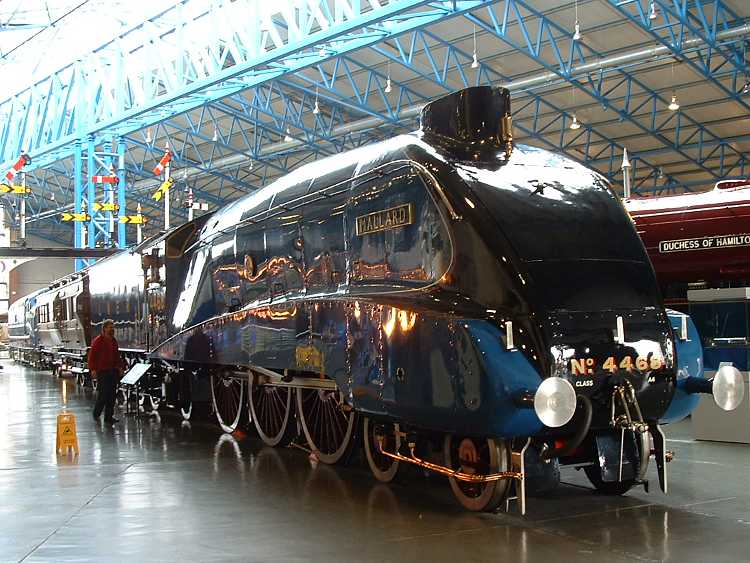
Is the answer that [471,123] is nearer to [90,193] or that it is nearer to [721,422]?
[721,422]

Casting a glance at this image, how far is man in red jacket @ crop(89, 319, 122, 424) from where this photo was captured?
535 inches

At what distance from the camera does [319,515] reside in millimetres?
6527

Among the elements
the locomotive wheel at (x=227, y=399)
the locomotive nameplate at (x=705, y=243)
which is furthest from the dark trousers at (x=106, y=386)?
the locomotive nameplate at (x=705, y=243)

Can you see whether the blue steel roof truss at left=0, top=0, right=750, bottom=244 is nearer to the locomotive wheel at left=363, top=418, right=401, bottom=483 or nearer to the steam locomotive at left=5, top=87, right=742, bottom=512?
the steam locomotive at left=5, top=87, right=742, bottom=512

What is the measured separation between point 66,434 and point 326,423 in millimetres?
3072

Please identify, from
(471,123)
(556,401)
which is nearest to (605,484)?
(556,401)

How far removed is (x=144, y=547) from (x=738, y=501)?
4305 millimetres

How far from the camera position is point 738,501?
6.79 m

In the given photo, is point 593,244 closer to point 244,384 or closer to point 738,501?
point 738,501

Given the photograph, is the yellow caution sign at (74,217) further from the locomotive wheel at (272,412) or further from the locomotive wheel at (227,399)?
the locomotive wheel at (272,412)

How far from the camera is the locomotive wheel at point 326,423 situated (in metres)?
8.45

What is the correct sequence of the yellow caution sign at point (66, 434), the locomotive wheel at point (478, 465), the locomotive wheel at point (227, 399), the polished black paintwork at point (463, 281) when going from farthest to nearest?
the locomotive wheel at point (227, 399)
the yellow caution sign at point (66, 434)
the locomotive wheel at point (478, 465)
the polished black paintwork at point (463, 281)

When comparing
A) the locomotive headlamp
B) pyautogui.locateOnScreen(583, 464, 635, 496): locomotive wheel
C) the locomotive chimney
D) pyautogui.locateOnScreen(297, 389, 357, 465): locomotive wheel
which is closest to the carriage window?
pyautogui.locateOnScreen(297, 389, 357, 465): locomotive wheel

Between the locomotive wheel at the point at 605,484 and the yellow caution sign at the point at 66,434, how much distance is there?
5738mm
